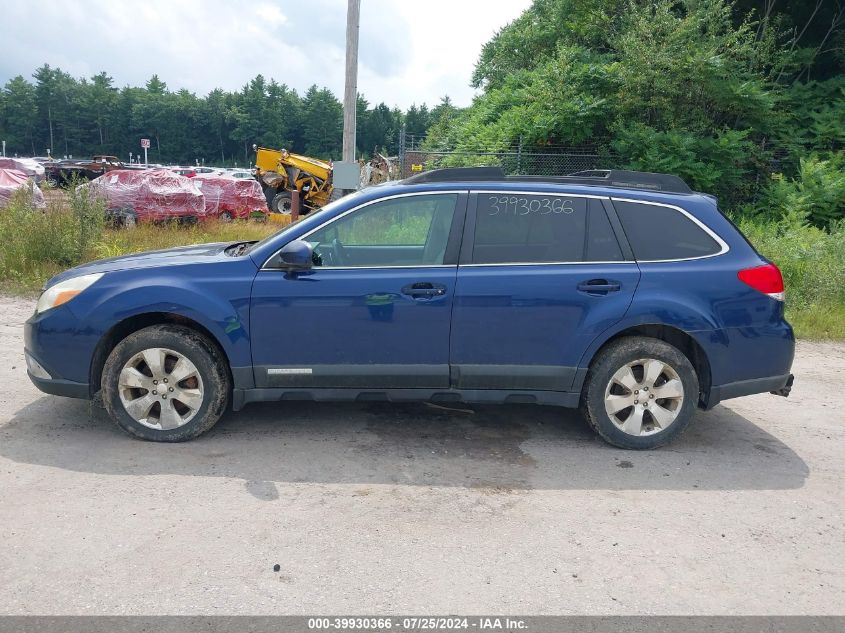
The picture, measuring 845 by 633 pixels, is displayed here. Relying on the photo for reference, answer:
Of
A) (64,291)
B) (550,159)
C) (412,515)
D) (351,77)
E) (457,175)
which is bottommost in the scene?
(412,515)

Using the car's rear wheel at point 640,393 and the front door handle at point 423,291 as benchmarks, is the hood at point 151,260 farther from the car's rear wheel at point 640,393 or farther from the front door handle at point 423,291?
the car's rear wheel at point 640,393

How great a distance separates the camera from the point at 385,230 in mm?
4824

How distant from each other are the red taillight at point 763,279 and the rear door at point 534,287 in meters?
0.73

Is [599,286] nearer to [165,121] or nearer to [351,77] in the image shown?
[351,77]

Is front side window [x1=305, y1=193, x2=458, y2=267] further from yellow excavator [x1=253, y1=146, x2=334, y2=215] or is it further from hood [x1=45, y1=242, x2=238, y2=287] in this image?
yellow excavator [x1=253, y1=146, x2=334, y2=215]

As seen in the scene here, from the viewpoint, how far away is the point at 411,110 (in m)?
119

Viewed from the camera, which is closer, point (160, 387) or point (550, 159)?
point (160, 387)

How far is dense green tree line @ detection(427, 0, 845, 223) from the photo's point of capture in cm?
1498

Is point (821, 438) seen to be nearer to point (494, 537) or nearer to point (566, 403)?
point (566, 403)

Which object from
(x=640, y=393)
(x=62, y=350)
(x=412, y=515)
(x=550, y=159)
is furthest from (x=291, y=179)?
(x=412, y=515)

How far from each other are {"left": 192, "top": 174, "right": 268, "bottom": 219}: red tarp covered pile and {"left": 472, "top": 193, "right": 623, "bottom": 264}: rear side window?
607 inches

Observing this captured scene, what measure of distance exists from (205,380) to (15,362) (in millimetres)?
2931

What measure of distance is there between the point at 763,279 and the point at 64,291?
4.59m

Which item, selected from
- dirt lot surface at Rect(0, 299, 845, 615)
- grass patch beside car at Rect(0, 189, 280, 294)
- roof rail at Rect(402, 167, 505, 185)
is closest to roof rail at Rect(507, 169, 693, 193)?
roof rail at Rect(402, 167, 505, 185)
